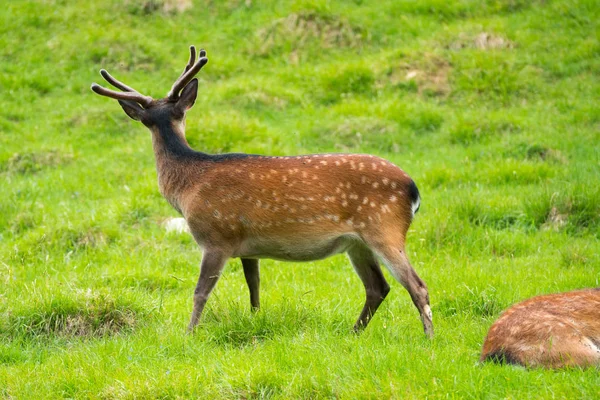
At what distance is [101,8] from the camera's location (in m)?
17.3

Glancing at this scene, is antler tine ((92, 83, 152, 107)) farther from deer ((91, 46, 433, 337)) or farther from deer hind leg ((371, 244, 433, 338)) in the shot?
deer hind leg ((371, 244, 433, 338))

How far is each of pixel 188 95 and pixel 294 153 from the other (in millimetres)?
4823

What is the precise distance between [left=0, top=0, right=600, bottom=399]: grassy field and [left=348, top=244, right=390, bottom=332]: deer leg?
181 millimetres

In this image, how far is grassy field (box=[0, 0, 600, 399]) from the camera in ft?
18.8

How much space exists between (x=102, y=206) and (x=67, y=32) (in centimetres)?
704

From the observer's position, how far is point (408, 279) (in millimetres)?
6445

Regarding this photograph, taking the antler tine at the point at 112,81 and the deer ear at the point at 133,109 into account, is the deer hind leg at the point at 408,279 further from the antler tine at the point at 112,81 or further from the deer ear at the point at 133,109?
the antler tine at the point at 112,81

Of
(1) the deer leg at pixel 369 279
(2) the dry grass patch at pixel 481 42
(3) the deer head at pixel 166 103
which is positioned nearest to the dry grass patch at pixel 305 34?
(2) the dry grass patch at pixel 481 42

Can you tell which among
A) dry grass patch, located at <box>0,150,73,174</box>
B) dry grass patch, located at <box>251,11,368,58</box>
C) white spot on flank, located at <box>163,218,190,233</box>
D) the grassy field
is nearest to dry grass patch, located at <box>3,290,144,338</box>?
the grassy field

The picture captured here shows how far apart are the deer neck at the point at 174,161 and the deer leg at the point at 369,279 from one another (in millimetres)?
1466

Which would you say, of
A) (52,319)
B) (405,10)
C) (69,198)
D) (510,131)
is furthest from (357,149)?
(52,319)

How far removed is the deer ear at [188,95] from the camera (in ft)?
24.6

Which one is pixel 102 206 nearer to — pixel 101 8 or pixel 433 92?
pixel 433 92

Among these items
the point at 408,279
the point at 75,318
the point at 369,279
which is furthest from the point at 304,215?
the point at 75,318
